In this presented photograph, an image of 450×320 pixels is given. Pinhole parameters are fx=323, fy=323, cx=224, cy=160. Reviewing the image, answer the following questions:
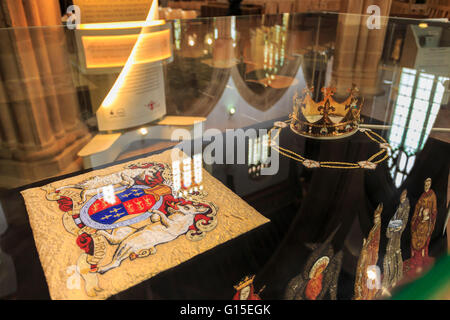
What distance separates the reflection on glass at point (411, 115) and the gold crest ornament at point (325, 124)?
0.13 metres

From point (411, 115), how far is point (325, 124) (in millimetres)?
1358

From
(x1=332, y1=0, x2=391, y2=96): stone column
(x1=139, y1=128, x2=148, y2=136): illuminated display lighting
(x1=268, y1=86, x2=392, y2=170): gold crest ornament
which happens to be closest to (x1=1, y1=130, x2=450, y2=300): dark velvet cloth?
(x1=268, y1=86, x2=392, y2=170): gold crest ornament

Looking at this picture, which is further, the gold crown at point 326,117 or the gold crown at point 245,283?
the gold crown at point 326,117

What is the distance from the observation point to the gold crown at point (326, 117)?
2.78 metres

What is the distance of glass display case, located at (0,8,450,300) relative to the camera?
4.79 feet

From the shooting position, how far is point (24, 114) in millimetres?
2852

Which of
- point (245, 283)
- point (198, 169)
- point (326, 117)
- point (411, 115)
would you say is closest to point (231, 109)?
point (326, 117)

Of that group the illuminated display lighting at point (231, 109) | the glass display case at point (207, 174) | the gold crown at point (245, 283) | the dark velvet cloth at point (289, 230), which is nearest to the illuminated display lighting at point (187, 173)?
the glass display case at point (207, 174)

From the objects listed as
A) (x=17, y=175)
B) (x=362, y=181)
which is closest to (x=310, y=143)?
(x=362, y=181)

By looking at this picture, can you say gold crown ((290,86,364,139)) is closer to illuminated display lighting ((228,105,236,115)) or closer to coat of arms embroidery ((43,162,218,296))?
illuminated display lighting ((228,105,236,115))

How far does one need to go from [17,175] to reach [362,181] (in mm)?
2520

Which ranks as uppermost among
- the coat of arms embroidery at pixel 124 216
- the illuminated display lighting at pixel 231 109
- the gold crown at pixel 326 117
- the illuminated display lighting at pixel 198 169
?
the gold crown at pixel 326 117

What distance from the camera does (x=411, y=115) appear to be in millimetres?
3480

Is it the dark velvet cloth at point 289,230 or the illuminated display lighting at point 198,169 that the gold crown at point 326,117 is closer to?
the dark velvet cloth at point 289,230
